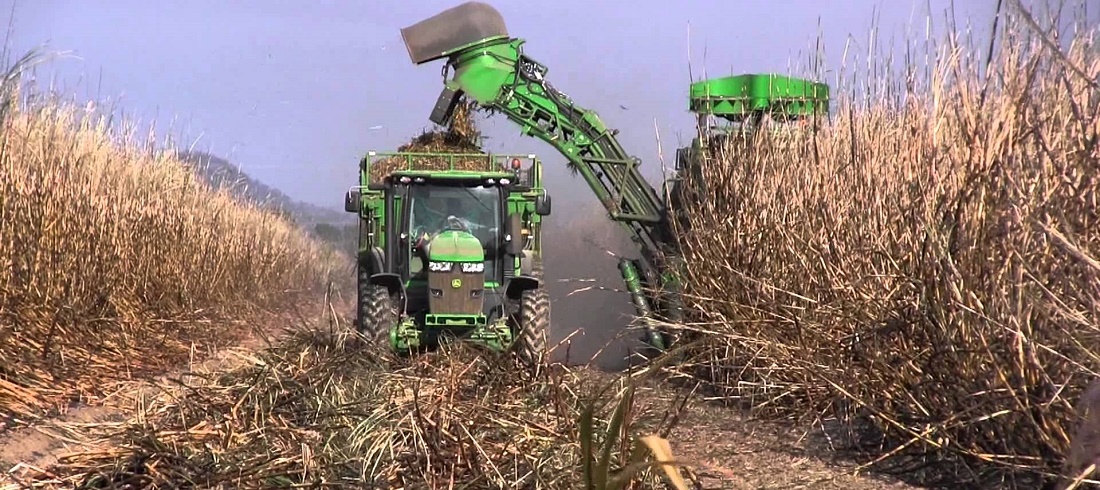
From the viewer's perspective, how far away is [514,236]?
30.6 ft

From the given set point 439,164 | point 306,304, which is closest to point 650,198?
point 439,164

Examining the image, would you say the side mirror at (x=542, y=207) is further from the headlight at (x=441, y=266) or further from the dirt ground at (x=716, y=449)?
the dirt ground at (x=716, y=449)

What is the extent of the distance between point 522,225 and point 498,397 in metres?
4.84

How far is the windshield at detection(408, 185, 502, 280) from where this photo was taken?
9523 millimetres

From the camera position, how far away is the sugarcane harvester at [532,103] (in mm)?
10477

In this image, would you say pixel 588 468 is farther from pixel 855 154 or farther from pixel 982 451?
pixel 855 154

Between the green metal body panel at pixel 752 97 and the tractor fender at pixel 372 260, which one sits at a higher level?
the green metal body panel at pixel 752 97

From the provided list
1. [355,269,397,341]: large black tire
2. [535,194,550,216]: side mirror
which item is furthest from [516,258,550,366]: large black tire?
[355,269,397,341]: large black tire

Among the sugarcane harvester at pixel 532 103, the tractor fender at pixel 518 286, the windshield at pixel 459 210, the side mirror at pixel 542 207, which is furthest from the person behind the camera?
the sugarcane harvester at pixel 532 103

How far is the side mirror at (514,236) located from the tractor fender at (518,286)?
0.23 meters

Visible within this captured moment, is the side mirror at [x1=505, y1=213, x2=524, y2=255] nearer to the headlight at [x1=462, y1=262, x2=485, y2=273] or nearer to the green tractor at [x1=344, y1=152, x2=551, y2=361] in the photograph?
the green tractor at [x1=344, y1=152, x2=551, y2=361]

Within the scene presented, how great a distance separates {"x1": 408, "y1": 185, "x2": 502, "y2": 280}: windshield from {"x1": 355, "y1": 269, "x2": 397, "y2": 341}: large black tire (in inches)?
21.5

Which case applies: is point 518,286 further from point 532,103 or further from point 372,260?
point 532,103

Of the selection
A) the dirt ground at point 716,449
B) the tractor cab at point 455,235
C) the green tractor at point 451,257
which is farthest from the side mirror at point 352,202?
the dirt ground at point 716,449
